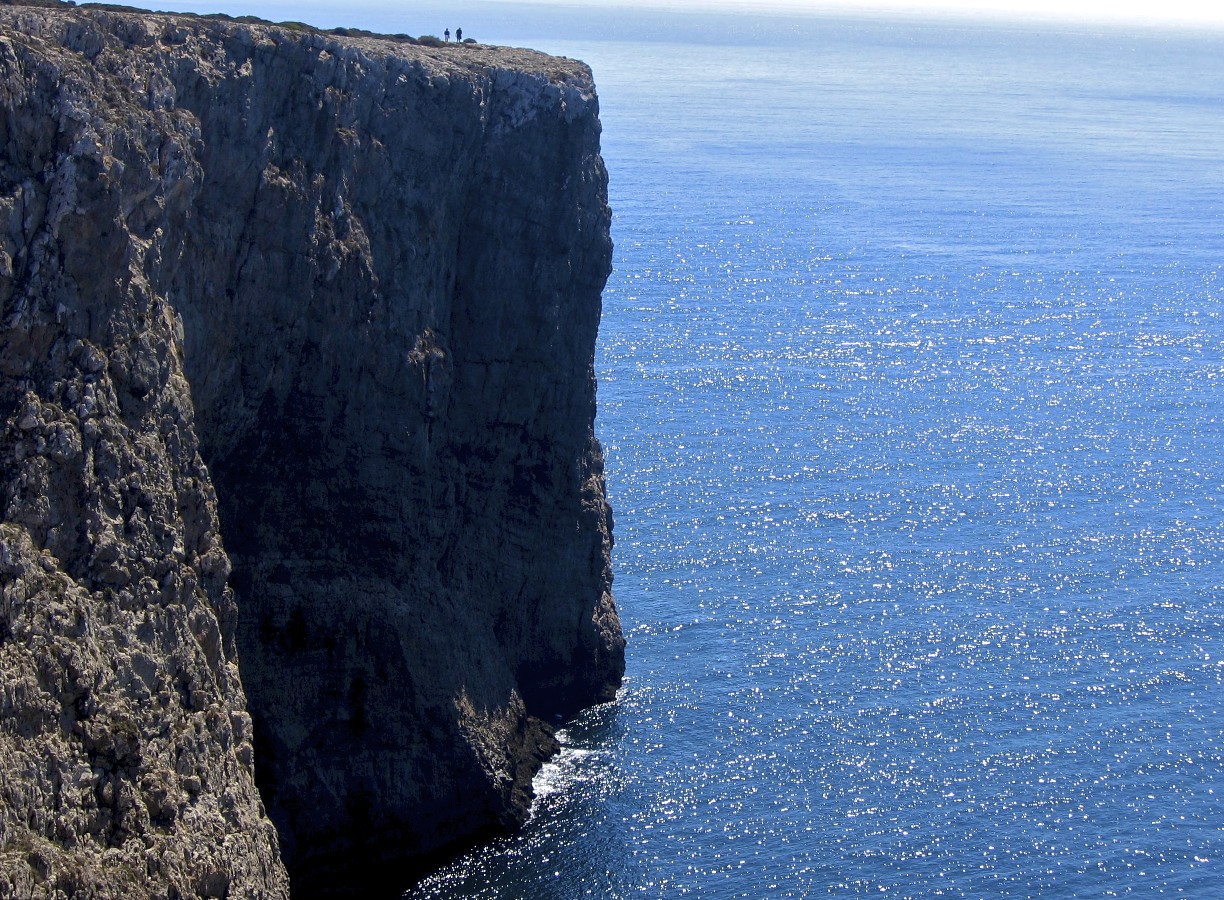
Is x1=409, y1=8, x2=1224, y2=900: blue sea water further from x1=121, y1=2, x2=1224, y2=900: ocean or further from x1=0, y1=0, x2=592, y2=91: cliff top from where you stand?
x1=0, y1=0, x2=592, y2=91: cliff top

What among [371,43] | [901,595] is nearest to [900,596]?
[901,595]

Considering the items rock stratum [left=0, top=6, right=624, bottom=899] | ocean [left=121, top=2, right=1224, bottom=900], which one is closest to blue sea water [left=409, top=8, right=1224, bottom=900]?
ocean [left=121, top=2, right=1224, bottom=900]

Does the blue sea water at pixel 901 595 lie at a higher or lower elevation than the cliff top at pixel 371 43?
lower

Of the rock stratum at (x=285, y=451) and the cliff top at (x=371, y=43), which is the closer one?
the rock stratum at (x=285, y=451)

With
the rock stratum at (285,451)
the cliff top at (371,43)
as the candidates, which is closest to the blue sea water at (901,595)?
the rock stratum at (285,451)

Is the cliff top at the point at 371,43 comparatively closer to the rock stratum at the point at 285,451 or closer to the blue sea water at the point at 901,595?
the rock stratum at the point at 285,451

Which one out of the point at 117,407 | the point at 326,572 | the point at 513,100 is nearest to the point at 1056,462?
the point at 513,100

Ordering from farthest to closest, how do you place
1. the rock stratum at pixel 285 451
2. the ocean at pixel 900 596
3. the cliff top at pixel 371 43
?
the ocean at pixel 900 596
the cliff top at pixel 371 43
the rock stratum at pixel 285 451
